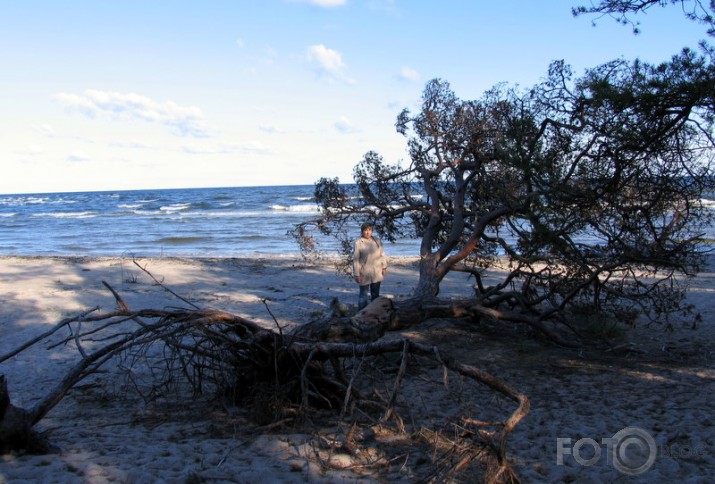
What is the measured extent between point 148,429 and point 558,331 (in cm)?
549

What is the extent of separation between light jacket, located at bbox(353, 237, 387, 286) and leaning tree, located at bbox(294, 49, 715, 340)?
54cm

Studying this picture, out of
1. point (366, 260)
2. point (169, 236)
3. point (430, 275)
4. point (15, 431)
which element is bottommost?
point (169, 236)

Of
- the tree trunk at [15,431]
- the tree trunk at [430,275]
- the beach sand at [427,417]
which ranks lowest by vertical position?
the beach sand at [427,417]

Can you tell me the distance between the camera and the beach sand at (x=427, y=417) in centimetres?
391

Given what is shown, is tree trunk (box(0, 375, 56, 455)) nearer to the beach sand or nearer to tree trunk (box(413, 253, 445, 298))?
the beach sand

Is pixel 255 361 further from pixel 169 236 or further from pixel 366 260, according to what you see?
pixel 169 236

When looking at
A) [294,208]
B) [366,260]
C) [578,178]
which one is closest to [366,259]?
[366,260]

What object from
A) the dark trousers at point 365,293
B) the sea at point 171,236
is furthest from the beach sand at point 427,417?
the sea at point 171,236

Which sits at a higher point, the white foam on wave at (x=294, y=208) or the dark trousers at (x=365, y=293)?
the white foam on wave at (x=294, y=208)

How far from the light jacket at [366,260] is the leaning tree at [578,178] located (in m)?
0.54

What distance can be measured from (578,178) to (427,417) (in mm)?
2940

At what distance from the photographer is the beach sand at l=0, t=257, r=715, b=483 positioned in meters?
3.91

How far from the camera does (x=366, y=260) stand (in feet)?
29.6

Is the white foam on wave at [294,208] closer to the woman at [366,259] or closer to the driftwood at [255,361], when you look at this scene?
the woman at [366,259]
